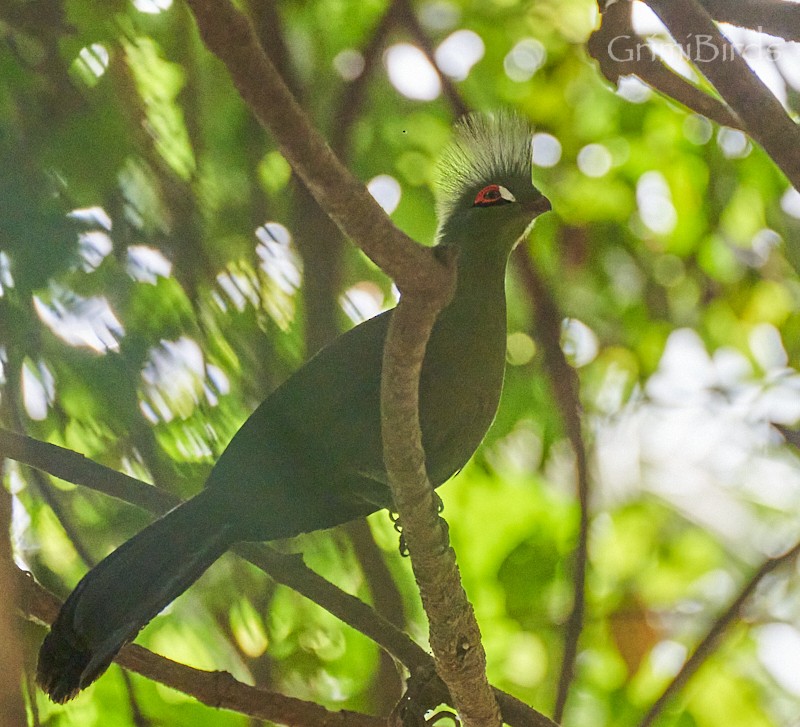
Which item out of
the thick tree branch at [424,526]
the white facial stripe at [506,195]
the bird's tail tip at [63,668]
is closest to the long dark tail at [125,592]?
the bird's tail tip at [63,668]

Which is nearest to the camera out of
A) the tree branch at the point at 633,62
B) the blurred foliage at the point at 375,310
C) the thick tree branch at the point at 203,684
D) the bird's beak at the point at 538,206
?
the blurred foliage at the point at 375,310

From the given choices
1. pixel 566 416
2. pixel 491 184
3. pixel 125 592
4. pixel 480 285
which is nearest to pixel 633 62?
pixel 491 184

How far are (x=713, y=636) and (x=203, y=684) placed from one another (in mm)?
1522

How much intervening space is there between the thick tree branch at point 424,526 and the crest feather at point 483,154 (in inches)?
30.1

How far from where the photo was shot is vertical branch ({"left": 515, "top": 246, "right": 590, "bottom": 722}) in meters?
2.60

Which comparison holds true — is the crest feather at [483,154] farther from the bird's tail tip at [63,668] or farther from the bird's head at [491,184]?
the bird's tail tip at [63,668]

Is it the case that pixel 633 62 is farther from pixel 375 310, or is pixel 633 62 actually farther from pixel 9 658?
pixel 9 658

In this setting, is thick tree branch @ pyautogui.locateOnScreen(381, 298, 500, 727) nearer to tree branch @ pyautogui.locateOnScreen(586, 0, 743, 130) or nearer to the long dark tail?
the long dark tail

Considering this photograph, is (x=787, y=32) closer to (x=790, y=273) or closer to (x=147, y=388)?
(x=790, y=273)

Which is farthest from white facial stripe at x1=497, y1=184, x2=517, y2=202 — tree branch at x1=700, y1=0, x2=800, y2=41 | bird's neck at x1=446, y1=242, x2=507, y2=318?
tree branch at x1=700, y1=0, x2=800, y2=41

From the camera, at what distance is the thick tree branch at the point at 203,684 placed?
1.81m

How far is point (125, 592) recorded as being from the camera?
5.51 ft

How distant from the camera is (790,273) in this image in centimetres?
278

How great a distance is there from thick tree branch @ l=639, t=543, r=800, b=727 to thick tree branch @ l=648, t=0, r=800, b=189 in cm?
142
